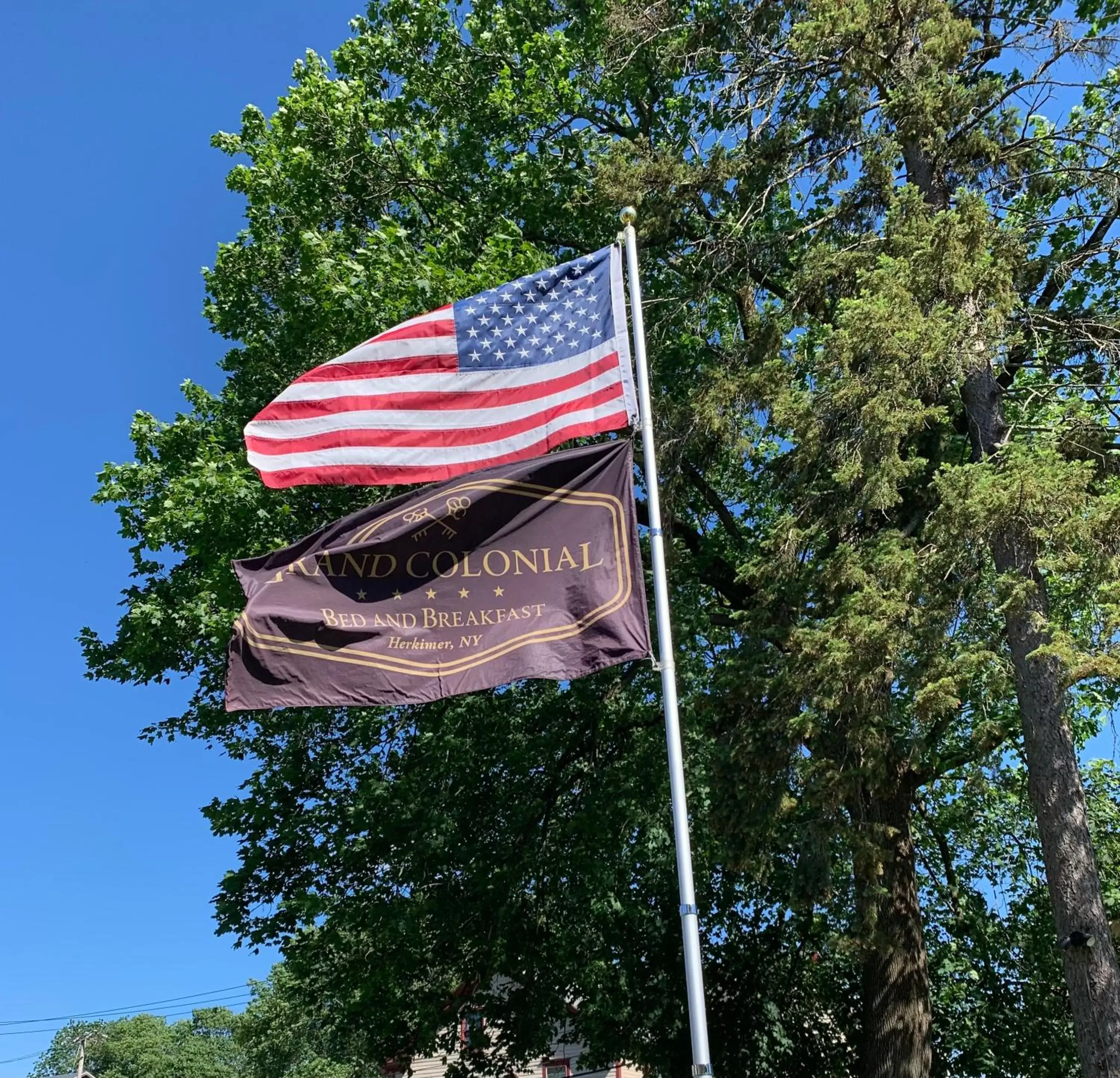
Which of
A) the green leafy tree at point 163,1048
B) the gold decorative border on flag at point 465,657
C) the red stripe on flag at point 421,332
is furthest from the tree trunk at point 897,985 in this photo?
the green leafy tree at point 163,1048

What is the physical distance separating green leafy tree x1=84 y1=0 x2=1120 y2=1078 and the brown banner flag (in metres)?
4.07

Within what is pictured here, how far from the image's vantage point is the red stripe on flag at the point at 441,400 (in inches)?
247

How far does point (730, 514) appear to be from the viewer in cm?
1577

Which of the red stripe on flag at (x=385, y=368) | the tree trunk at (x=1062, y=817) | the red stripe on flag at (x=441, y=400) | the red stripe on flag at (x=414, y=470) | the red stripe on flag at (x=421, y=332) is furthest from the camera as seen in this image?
the tree trunk at (x=1062, y=817)

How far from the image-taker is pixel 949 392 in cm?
1102

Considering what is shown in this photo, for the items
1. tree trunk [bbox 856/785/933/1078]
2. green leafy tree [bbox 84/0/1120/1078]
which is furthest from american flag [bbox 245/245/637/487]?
tree trunk [bbox 856/785/933/1078]

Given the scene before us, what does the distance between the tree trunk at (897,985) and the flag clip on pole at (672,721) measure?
6.17 m

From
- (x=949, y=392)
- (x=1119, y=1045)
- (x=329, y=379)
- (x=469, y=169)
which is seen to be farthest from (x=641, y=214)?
(x=1119, y=1045)

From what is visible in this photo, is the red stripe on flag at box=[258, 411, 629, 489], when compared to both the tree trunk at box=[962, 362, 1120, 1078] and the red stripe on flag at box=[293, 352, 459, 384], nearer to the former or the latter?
the red stripe on flag at box=[293, 352, 459, 384]

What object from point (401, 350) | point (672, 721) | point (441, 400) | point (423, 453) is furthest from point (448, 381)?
point (672, 721)

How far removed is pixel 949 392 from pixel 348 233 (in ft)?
28.2

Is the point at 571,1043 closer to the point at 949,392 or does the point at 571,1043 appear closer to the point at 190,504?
the point at 190,504

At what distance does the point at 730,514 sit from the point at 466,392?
993 cm

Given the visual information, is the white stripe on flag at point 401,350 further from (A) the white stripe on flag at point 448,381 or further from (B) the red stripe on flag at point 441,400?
(B) the red stripe on flag at point 441,400
